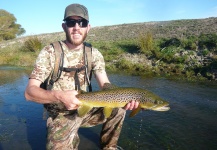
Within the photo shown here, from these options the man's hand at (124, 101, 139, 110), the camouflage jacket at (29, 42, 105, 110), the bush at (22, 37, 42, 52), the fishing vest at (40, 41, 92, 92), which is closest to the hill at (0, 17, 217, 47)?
the bush at (22, 37, 42, 52)

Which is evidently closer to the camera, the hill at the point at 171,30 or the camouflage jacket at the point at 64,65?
the camouflage jacket at the point at 64,65

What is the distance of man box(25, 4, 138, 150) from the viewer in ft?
12.4

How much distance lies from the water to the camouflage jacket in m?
1.39

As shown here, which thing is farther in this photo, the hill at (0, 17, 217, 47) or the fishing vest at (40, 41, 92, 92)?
the hill at (0, 17, 217, 47)

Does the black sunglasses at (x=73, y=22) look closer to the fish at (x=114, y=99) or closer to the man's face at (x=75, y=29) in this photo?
the man's face at (x=75, y=29)

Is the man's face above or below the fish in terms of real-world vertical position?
above

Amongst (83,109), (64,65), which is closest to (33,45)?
(64,65)

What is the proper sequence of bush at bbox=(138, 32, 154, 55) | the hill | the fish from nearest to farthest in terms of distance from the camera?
the fish → bush at bbox=(138, 32, 154, 55) → the hill

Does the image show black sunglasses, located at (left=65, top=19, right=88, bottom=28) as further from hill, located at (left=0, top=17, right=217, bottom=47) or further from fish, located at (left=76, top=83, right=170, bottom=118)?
hill, located at (left=0, top=17, right=217, bottom=47)

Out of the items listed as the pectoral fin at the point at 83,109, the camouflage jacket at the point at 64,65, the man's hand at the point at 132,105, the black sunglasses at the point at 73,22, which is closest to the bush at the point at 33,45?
the camouflage jacket at the point at 64,65

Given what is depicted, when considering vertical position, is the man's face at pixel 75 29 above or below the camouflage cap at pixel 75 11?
below

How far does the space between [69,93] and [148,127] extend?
9.99 feet

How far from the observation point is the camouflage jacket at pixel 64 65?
413 centimetres

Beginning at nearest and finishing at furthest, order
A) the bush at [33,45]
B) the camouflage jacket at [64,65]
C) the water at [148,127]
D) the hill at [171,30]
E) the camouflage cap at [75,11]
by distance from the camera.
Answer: the camouflage jacket at [64,65] < the camouflage cap at [75,11] < the water at [148,127] < the hill at [171,30] < the bush at [33,45]
